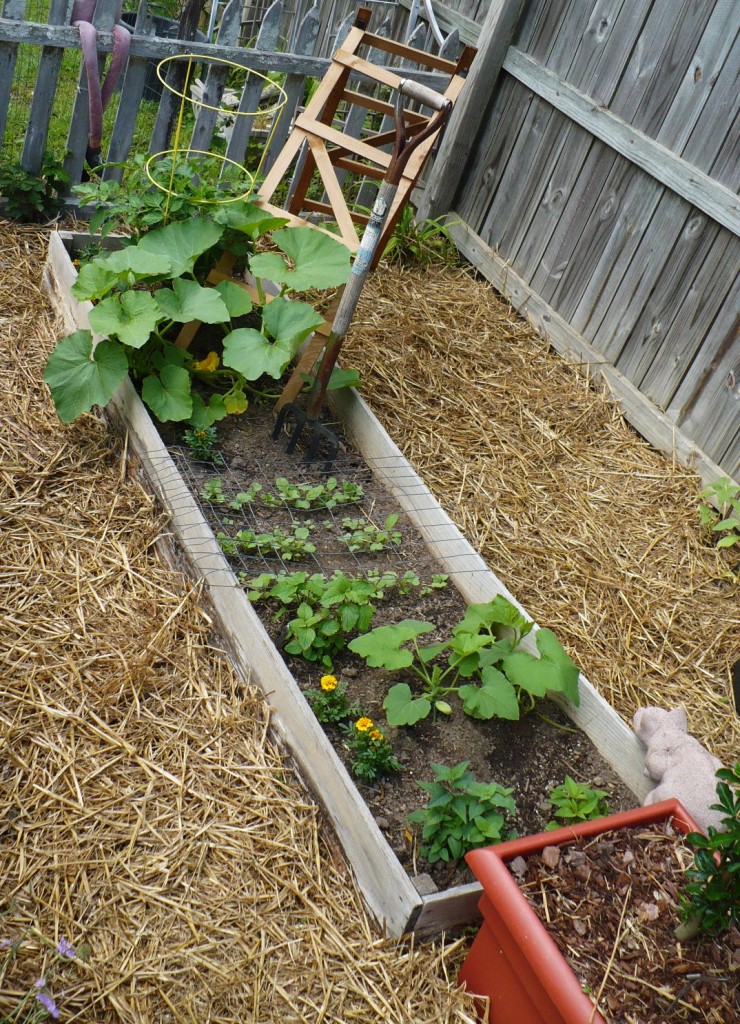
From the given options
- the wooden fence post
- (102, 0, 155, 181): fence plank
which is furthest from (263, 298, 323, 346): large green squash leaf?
the wooden fence post

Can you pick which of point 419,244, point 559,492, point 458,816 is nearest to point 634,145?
point 419,244

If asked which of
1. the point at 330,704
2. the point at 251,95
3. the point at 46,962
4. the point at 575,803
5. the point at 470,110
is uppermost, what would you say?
the point at 470,110

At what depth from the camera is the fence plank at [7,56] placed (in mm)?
3543

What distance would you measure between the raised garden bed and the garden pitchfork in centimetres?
21

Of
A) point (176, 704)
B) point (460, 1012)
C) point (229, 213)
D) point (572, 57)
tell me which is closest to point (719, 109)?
point (572, 57)

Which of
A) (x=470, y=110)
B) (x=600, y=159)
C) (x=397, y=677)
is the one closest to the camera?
(x=397, y=677)

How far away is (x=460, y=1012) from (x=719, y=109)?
10.7 ft

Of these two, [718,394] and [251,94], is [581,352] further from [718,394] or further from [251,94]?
[251,94]

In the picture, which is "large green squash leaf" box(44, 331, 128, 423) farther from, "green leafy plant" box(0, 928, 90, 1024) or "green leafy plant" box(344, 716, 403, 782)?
"green leafy plant" box(0, 928, 90, 1024)

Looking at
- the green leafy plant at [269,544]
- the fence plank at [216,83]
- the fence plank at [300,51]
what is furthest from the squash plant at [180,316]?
the fence plank at [300,51]

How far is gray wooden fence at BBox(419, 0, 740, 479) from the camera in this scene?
3.58m

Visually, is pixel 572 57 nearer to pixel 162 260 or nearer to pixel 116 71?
pixel 116 71

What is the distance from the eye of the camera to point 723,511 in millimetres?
3465

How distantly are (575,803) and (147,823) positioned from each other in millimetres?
1004
